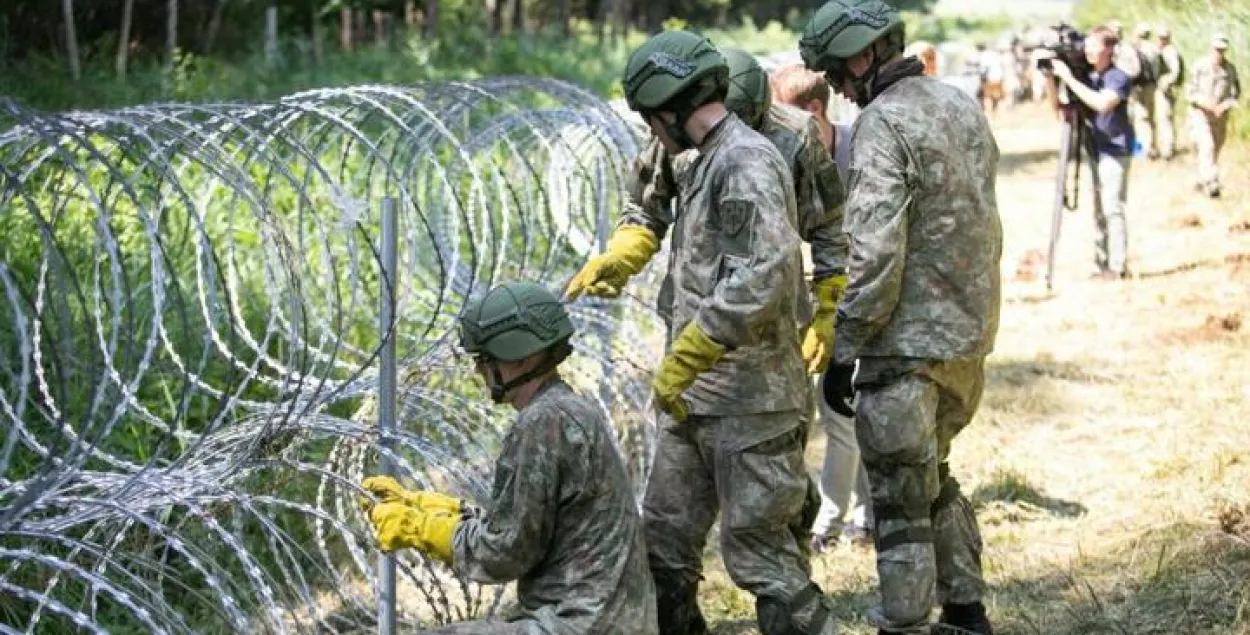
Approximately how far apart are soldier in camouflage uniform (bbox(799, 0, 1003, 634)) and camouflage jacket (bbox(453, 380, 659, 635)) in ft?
3.83

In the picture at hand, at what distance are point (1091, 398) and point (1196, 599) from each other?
3.88 meters

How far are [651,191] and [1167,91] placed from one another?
15008 mm

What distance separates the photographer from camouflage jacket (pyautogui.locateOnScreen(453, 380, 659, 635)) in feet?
13.0

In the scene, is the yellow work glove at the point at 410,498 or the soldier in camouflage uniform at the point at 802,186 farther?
the soldier in camouflage uniform at the point at 802,186

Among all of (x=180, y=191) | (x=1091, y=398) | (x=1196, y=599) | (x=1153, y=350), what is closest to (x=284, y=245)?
(x=180, y=191)

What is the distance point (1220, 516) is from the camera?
256 inches

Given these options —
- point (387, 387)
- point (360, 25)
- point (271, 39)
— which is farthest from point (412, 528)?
point (360, 25)

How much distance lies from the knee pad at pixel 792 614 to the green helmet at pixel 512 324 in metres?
1.23

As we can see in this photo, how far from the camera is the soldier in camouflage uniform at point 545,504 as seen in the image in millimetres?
3967

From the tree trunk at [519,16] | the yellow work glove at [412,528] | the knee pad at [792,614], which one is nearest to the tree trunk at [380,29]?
the tree trunk at [519,16]

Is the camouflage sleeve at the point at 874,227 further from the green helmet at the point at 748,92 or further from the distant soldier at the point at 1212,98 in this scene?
the distant soldier at the point at 1212,98

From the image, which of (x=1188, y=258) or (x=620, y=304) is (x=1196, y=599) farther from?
(x=1188, y=258)

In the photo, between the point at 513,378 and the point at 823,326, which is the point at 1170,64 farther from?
the point at 513,378

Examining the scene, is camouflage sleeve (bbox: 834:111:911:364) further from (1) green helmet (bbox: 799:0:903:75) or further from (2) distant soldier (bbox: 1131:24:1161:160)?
(2) distant soldier (bbox: 1131:24:1161:160)
